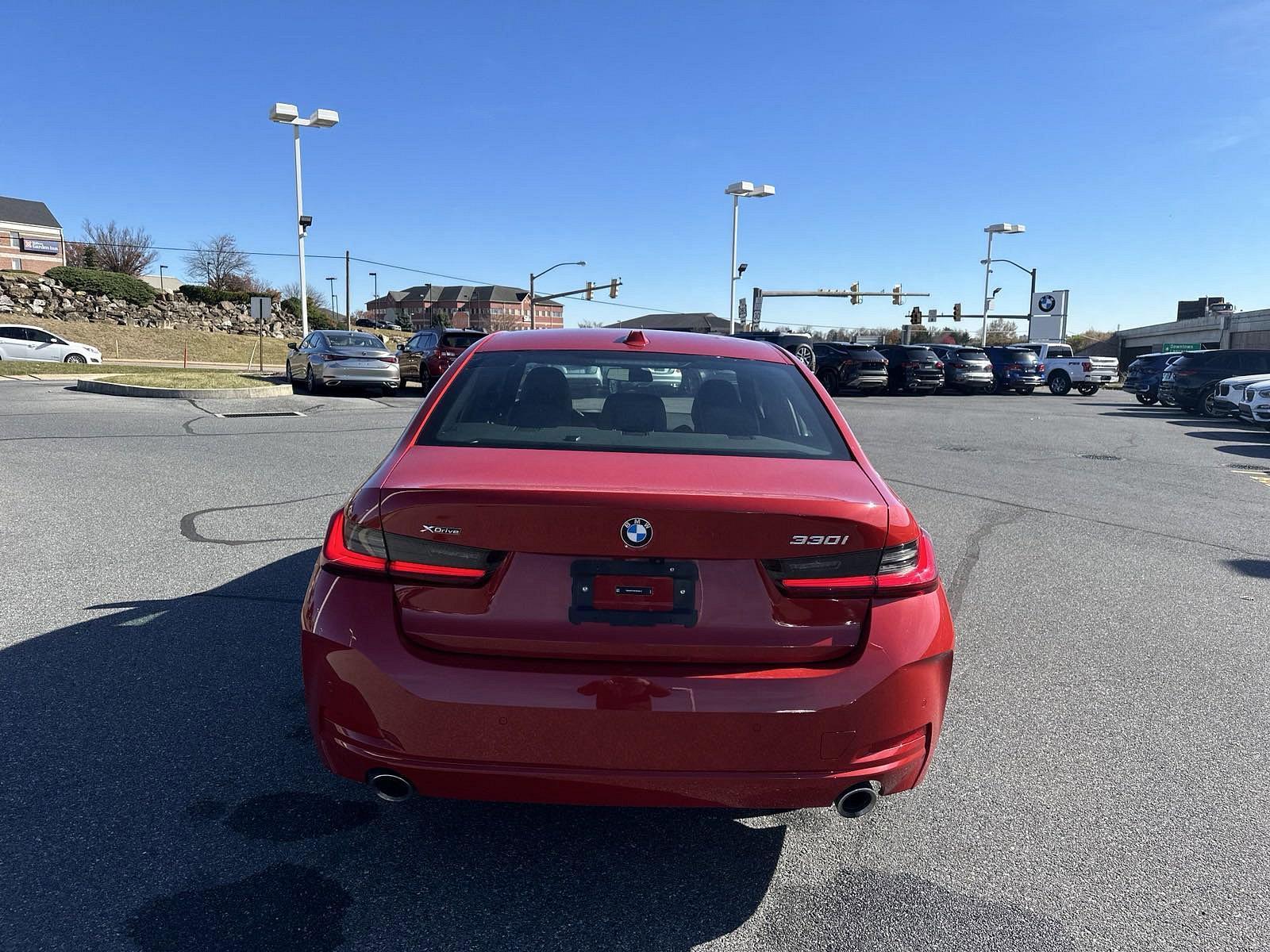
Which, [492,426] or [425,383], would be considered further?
[425,383]

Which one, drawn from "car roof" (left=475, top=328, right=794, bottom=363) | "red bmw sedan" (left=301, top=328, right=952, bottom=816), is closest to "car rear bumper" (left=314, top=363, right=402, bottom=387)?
"car roof" (left=475, top=328, right=794, bottom=363)

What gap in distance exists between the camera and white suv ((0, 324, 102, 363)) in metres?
28.4

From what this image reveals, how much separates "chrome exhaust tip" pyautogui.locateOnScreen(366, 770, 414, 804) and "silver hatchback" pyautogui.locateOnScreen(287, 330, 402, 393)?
19.8 meters

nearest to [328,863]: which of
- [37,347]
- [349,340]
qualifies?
[349,340]

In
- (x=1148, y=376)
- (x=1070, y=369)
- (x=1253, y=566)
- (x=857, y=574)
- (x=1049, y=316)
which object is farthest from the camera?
(x=1049, y=316)

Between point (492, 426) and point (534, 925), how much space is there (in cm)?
153

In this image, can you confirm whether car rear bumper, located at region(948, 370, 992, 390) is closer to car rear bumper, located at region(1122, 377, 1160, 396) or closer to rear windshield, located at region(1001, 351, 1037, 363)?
rear windshield, located at region(1001, 351, 1037, 363)

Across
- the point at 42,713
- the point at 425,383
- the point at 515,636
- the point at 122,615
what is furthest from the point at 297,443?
the point at 425,383

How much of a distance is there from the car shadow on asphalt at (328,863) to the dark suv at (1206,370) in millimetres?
23402

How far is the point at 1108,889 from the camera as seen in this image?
2572 millimetres

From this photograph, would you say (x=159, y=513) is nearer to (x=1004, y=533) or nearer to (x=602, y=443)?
(x=602, y=443)

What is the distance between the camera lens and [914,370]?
97.2 ft

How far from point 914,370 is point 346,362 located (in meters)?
18.6

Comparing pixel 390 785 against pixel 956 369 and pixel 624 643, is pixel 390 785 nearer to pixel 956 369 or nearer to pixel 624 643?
pixel 624 643
